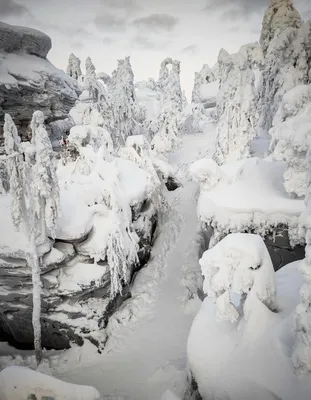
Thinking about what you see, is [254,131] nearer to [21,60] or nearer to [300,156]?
[300,156]

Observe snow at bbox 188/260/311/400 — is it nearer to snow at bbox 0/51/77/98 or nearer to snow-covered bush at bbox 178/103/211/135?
snow at bbox 0/51/77/98

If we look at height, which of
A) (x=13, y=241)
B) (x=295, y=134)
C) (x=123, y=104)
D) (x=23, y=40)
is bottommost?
(x=13, y=241)

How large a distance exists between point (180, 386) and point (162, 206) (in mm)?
11038

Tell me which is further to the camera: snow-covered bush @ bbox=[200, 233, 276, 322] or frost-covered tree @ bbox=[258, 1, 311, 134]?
frost-covered tree @ bbox=[258, 1, 311, 134]

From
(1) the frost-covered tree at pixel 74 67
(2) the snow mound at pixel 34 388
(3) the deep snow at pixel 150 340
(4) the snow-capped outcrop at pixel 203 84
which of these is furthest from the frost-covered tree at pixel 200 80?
(2) the snow mound at pixel 34 388

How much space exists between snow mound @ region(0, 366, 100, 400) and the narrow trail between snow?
3754mm

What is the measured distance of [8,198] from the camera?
10930 millimetres

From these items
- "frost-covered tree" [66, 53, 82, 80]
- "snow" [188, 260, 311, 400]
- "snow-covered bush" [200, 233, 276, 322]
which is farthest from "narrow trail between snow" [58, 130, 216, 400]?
"frost-covered tree" [66, 53, 82, 80]

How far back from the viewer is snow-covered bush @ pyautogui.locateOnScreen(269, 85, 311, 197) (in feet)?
29.2

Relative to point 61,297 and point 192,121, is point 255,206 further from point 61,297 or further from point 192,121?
point 192,121

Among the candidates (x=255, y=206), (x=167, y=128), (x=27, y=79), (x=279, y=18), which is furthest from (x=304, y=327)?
(x=167, y=128)

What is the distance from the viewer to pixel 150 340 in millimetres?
10367

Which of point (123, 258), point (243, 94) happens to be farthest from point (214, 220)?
point (243, 94)

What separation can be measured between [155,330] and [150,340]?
50 centimetres
